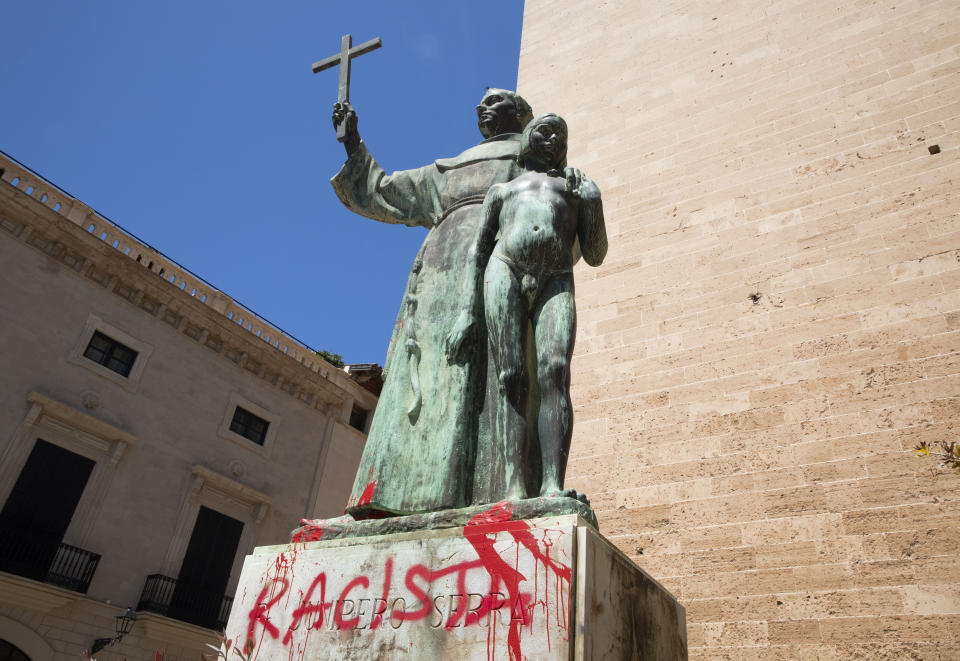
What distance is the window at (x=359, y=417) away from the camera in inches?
735

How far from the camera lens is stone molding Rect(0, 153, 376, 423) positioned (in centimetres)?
1293

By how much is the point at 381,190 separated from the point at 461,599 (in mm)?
2363

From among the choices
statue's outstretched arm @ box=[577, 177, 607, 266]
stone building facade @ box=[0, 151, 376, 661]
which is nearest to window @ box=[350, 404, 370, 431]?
stone building facade @ box=[0, 151, 376, 661]

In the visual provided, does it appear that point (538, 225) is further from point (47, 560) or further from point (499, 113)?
point (47, 560)

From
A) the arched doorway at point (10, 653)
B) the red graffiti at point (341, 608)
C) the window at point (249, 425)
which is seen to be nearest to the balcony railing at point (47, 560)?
the arched doorway at point (10, 653)

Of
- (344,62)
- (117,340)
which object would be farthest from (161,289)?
(344,62)

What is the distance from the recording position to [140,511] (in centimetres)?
1309

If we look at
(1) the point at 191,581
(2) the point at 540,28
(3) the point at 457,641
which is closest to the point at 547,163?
(3) the point at 457,641

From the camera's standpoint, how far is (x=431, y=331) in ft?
9.72

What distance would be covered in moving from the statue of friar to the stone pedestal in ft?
1.19

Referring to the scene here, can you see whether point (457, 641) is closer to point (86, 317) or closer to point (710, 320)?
point (710, 320)

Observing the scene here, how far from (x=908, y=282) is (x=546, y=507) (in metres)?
4.87

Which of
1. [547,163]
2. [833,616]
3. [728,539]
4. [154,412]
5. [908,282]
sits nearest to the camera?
[547,163]

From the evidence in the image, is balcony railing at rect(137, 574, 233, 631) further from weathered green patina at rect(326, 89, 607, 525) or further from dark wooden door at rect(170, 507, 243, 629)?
weathered green patina at rect(326, 89, 607, 525)
